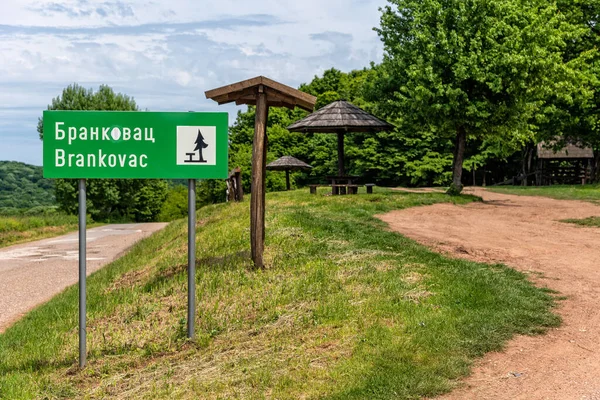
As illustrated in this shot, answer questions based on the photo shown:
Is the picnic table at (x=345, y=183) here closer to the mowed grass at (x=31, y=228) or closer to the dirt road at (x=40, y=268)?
the dirt road at (x=40, y=268)

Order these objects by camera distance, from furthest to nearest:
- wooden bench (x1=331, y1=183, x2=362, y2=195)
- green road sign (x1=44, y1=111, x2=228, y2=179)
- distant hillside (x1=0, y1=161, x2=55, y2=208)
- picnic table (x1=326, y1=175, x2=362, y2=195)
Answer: distant hillside (x1=0, y1=161, x2=55, y2=208) < picnic table (x1=326, y1=175, x2=362, y2=195) < wooden bench (x1=331, y1=183, x2=362, y2=195) < green road sign (x1=44, y1=111, x2=228, y2=179)

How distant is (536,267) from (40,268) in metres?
11.4

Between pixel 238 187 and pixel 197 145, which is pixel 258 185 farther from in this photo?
pixel 238 187

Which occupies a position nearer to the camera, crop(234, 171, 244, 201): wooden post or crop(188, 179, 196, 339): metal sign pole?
crop(188, 179, 196, 339): metal sign pole

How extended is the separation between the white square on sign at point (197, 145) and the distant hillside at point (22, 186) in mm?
72479

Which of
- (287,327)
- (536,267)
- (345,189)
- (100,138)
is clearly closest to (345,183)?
(345,189)

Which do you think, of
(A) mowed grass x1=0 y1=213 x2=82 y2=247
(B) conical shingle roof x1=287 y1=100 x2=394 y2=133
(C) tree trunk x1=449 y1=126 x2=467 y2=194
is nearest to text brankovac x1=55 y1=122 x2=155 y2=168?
(B) conical shingle roof x1=287 y1=100 x2=394 y2=133

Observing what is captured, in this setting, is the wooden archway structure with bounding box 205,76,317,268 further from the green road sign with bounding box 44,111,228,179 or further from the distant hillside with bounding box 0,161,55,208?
the distant hillside with bounding box 0,161,55,208

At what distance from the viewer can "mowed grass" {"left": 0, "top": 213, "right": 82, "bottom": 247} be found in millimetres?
26609

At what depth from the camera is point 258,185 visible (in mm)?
10266

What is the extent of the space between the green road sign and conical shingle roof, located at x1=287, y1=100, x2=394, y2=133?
15873 millimetres

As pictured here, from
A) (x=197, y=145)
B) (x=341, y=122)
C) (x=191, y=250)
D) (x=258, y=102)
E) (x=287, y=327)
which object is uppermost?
(x=341, y=122)

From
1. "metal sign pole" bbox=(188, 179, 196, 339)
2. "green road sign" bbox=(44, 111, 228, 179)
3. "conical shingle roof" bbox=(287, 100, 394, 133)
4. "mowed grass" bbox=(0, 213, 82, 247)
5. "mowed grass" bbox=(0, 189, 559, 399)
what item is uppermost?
"conical shingle roof" bbox=(287, 100, 394, 133)

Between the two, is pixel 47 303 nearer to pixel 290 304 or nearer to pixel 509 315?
pixel 290 304
